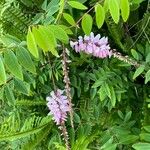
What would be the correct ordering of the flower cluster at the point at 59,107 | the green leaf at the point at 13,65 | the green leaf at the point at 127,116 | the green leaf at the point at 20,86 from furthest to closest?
the green leaf at the point at 127,116, the flower cluster at the point at 59,107, the green leaf at the point at 20,86, the green leaf at the point at 13,65

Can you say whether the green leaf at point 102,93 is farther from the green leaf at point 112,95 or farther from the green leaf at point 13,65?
the green leaf at point 13,65

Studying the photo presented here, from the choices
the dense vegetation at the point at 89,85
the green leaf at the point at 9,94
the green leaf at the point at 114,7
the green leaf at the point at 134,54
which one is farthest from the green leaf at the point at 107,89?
the green leaf at the point at 114,7

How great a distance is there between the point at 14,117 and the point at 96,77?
28 cm

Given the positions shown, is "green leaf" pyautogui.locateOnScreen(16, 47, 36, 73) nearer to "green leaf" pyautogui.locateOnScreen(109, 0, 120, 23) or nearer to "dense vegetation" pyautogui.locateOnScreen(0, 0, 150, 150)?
"green leaf" pyautogui.locateOnScreen(109, 0, 120, 23)

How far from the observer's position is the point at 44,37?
28.8 inches

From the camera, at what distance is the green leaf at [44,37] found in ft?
2.38

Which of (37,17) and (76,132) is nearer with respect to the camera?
(37,17)

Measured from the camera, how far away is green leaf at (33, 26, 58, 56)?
0.72 m

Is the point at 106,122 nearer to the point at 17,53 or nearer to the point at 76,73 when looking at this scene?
the point at 76,73

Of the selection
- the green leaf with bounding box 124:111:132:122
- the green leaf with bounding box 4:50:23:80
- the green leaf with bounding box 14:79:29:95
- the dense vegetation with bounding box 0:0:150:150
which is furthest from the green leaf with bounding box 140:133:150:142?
the green leaf with bounding box 4:50:23:80

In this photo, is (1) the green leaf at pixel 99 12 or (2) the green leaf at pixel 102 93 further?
(2) the green leaf at pixel 102 93

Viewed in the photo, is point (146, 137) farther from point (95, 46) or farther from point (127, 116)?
point (95, 46)

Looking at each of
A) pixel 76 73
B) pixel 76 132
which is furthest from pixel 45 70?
pixel 76 132

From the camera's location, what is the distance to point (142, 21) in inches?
44.6
